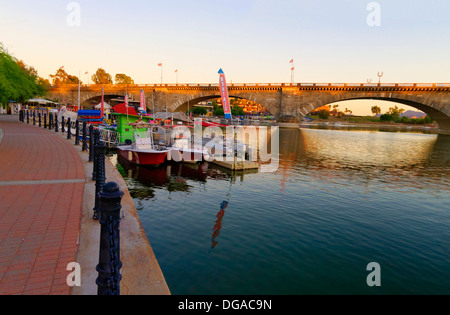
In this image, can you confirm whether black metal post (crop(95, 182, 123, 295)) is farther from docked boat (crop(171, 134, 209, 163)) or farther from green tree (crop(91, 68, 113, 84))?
green tree (crop(91, 68, 113, 84))

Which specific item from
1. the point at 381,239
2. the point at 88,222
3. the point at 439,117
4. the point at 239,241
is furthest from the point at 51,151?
the point at 439,117

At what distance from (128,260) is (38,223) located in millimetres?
2606

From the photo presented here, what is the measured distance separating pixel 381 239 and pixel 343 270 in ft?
9.20

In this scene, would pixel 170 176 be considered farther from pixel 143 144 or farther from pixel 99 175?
pixel 99 175

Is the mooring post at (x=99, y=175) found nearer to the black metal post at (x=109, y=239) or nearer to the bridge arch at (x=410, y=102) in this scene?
the black metal post at (x=109, y=239)

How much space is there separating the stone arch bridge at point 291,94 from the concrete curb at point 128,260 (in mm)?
56469

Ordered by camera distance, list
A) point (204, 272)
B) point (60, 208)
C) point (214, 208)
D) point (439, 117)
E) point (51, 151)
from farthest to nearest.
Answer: point (439, 117) < point (51, 151) < point (214, 208) < point (60, 208) < point (204, 272)

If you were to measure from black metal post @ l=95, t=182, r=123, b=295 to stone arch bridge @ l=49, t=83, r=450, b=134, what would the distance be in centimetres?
5937

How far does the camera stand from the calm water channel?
639 cm

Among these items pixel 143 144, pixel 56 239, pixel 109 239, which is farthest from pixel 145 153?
pixel 109 239

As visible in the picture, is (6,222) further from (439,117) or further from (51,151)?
(439,117)

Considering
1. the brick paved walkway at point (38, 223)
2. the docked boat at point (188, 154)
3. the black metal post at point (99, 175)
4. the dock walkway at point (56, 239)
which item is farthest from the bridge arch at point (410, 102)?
the black metal post at point (99, 175)

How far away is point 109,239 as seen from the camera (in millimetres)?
3334
